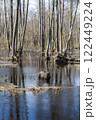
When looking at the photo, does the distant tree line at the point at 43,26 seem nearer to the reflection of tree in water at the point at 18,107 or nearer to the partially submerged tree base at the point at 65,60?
the partially submerged tree base at the point at 65,60

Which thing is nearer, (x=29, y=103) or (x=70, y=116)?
(x=70, y=116)

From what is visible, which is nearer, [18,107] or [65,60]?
[18,107]

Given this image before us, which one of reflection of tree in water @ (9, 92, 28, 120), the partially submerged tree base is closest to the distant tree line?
the partially submerged tree base

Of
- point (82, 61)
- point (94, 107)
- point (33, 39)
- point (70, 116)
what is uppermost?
point (33, 39)

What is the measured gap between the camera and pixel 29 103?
22.3 ft


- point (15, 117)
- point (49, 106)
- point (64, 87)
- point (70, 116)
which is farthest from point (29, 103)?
point (64, 87)

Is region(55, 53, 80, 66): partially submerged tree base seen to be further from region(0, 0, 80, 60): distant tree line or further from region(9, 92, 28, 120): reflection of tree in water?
region(9, 92, 28, 120): reflection of tree in water

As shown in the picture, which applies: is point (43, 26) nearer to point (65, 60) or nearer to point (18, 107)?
point (65, 60)

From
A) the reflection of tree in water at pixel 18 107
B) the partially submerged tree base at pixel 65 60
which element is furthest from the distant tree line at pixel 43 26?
the reflection of tree in water at pixel 18 107

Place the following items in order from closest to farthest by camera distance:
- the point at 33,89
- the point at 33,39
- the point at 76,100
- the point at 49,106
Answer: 1. the point at 49,106
2. the point at 76,100
3. the point at 33,89
4. the point at 33,39

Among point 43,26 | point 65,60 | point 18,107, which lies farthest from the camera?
point 43,26

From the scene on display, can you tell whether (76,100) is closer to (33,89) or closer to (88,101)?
(33,89)

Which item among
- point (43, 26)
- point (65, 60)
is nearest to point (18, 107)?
point (65, 60)

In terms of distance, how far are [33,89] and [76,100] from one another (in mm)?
2094
